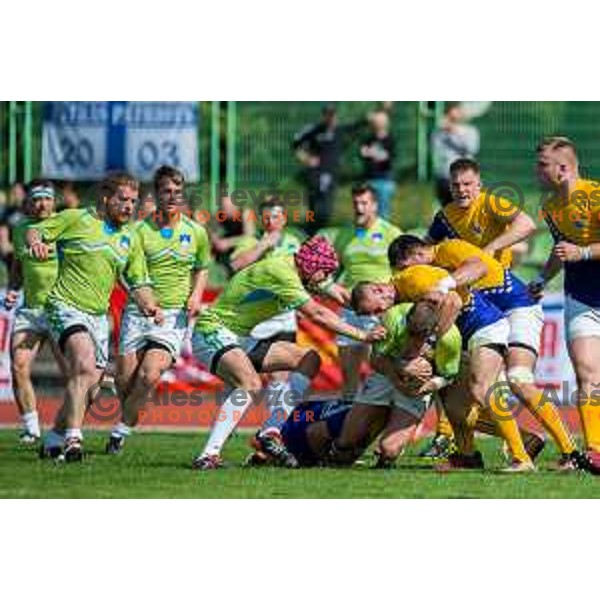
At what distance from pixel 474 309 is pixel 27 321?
326 cm

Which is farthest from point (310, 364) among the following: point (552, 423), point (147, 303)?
point (552, 423)

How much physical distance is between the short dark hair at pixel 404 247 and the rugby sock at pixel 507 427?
0.86 meters

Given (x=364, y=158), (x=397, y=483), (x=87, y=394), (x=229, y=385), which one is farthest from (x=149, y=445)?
(x=364, y=158)

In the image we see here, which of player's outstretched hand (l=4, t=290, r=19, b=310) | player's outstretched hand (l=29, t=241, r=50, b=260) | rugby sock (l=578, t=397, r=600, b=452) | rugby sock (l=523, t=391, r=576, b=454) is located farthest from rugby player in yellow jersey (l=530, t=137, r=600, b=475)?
player's outstretched hand (l=4, t=290, r=19, b=310)

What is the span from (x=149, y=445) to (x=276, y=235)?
5.46ft

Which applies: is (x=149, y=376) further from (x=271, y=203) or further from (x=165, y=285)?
(x=271, y=203)

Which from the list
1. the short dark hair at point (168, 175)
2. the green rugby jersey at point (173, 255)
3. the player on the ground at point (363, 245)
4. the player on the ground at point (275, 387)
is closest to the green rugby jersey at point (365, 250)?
the player on the ground at point (363, 245)

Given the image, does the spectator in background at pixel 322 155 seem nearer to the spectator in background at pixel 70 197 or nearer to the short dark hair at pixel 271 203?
the short dark hair at pixel 271 203

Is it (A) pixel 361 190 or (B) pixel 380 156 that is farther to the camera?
(B) pixel 380 156

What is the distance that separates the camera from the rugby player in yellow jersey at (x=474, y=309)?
36.2 ft

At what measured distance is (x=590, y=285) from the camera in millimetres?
11461

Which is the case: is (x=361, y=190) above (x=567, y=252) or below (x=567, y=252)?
above

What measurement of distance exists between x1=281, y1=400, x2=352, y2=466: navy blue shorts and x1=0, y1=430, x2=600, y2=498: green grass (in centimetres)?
23

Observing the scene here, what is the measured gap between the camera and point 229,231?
14.3m
